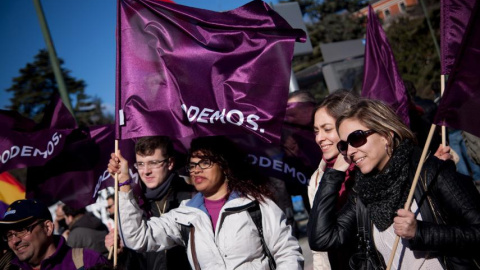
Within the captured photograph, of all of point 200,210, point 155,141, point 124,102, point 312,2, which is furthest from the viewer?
point 312,2

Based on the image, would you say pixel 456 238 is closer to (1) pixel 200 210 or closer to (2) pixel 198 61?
(1) pixel 200 210

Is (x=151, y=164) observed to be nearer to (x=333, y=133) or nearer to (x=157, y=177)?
(x=157, y=177)

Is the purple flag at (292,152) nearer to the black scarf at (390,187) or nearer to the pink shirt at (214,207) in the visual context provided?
the pink shirt at (214,207)

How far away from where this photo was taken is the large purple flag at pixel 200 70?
3793 millimetres

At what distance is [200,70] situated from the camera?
3.91 meters

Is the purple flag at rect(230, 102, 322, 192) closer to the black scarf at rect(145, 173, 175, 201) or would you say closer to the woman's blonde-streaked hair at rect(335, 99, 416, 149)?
the black scarf at rect(145, 173, 175, 201)

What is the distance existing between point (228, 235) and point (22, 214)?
147 centimetres

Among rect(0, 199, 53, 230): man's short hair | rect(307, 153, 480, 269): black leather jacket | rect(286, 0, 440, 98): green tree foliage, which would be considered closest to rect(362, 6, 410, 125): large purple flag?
rect(307, 153, 480, 269): black leather jacket

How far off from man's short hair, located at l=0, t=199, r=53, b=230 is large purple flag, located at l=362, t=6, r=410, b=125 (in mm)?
3408

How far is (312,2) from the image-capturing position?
5884 cm

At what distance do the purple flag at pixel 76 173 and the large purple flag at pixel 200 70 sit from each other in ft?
5.92

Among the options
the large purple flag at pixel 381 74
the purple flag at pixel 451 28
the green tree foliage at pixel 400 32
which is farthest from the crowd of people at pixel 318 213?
the green tree foliage at pixel 400 32

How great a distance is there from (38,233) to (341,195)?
2135 mm

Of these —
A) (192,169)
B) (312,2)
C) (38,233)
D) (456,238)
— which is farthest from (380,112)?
(312,2)
